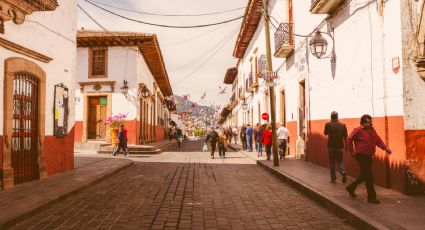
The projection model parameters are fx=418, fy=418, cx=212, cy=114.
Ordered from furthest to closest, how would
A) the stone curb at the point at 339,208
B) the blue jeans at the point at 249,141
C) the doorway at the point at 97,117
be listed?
the doorway at the point at 97,117 < the blue jeans at the point at 249,141 < the stone curb at the point at 339,208

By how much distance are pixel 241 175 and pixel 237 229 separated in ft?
21.4

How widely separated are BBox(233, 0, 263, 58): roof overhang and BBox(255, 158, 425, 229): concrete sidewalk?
11604 millimetres

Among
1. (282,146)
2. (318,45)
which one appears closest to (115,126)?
(282,146)

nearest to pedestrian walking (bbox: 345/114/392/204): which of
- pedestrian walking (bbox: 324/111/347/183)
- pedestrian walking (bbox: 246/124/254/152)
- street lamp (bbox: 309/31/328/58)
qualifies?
pedestrian walking (bbox: 324/111/347/183)

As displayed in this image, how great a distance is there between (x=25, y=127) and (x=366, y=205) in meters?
7.60

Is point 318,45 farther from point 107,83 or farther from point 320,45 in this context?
point 107,83

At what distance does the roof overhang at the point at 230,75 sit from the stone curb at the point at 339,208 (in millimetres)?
33574

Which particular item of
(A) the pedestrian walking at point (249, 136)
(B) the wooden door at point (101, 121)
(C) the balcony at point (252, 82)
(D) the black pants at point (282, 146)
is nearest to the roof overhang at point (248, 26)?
(C) the balcony at point (252, 82)

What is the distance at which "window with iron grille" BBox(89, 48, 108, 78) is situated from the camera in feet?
76.6

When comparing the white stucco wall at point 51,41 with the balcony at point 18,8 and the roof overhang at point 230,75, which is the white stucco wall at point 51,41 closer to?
the balcony at point 18,8

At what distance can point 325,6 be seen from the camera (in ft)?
35.8

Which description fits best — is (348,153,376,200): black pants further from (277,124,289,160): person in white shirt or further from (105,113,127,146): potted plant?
(105,113,127,146): potted plant

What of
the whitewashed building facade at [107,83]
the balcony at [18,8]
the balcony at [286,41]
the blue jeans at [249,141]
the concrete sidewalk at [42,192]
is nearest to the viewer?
the concrete sidewalk at [42,192]

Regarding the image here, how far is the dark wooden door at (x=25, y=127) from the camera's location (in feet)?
30.5
